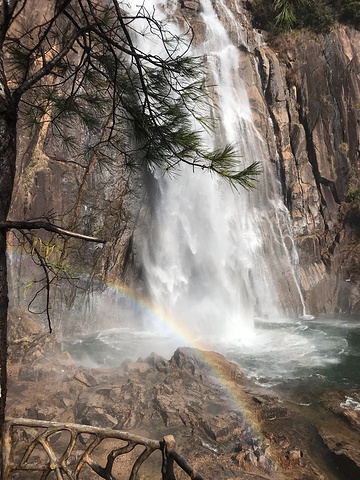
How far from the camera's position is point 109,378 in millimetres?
7156

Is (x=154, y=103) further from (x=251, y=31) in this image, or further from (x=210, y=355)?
(x=251, y=31)

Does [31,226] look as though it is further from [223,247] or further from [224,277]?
[223,247]

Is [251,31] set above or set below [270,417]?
above

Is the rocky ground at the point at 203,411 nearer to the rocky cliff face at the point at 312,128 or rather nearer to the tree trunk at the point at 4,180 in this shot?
the tree trunk at the point at 4,180

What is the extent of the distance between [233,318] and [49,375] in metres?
8.35

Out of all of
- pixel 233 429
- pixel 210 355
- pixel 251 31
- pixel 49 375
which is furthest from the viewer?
pixel 251 31

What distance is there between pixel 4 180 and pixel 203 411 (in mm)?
5494

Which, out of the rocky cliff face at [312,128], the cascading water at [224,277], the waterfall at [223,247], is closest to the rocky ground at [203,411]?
the cascading water at [224,277]

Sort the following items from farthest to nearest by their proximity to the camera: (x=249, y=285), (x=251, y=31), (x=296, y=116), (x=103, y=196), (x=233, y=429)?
(x=251, y=31) → (x=296, y=116) → (x=249, y=285) → (x=103, y=196) → (x=233, y=429)

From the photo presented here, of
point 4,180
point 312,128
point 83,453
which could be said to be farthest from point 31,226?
point 312,128

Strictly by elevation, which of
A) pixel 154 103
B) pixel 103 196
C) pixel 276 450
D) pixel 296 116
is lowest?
pixel 276 450

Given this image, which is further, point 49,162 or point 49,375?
point 49,162

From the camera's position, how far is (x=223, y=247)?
14828 mm

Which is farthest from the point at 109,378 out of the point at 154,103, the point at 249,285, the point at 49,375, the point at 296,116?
the point at 296,116
